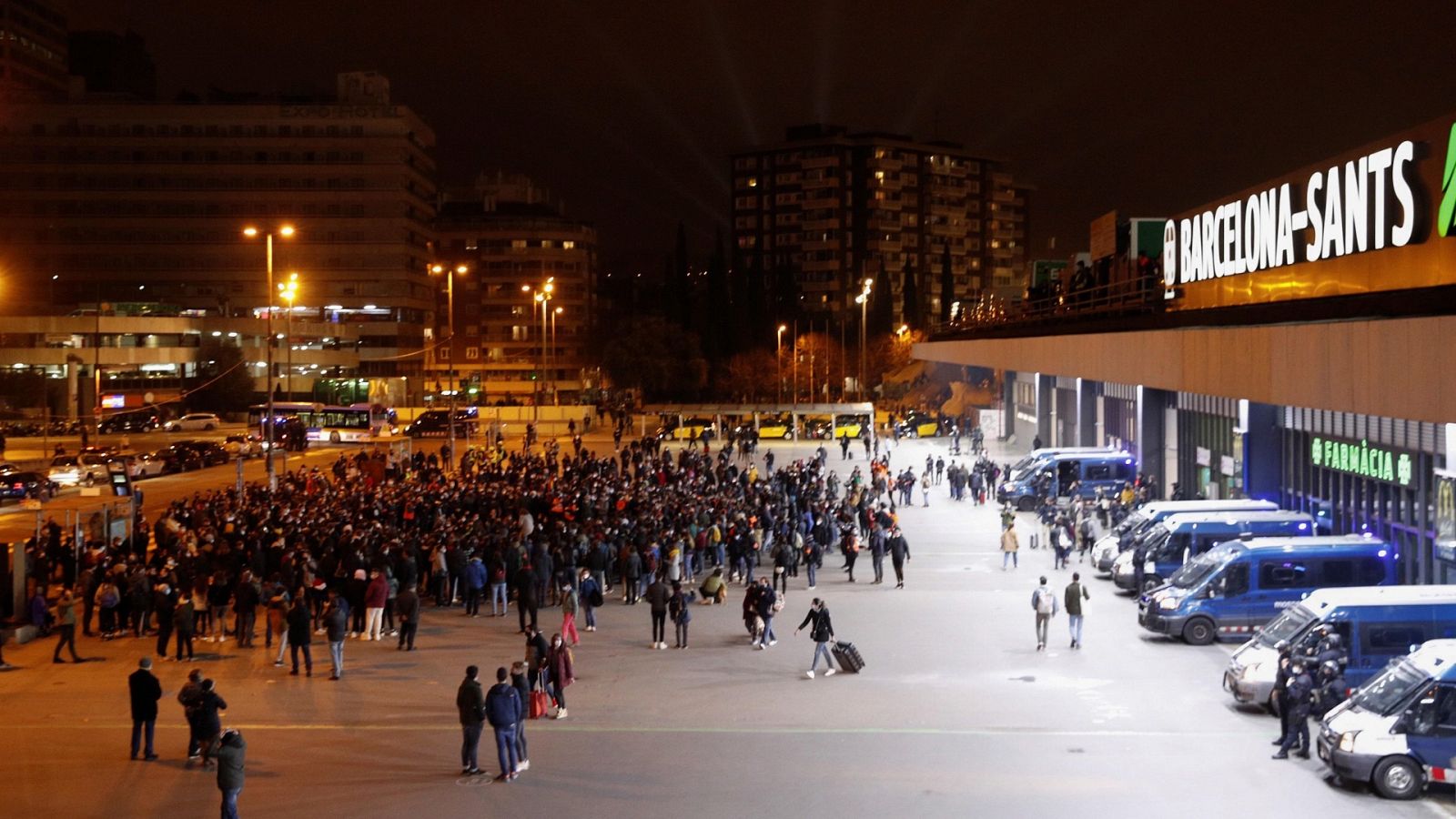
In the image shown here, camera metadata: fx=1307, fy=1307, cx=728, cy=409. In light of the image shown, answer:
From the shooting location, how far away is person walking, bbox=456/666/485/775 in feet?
44.4

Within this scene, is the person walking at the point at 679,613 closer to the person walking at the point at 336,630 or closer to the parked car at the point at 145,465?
the person walking at the point at 336,630

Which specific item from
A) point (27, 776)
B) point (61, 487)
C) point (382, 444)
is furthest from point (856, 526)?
point (382, 444)

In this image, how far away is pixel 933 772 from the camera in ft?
45.0

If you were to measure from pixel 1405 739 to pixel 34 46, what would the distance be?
640ft

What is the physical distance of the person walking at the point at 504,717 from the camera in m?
13.4

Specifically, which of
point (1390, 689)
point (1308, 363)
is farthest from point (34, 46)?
point (1390, 689)

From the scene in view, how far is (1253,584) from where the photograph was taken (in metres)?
20.5

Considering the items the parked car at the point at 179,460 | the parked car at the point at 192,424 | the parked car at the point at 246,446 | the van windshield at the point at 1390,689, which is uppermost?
the parked car at the point at 192,424

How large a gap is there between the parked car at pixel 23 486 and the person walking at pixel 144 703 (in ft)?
98.0

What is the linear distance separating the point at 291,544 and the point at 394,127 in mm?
90335

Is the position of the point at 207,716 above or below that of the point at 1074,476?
below

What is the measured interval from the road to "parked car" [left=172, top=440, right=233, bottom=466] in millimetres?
36063

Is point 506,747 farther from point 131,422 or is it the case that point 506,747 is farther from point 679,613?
point 131,422

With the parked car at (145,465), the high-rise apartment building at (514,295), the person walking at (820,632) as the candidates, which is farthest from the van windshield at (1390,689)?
the high-rise apartment building at (514,295)
